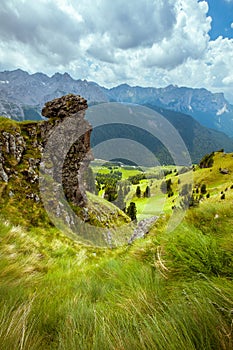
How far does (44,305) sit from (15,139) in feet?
70.6

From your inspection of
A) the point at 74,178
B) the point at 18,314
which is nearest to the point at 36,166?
the point at 74,178

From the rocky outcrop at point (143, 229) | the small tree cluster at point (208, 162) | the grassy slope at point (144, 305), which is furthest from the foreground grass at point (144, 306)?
the small tree cluster at point (208, 162)

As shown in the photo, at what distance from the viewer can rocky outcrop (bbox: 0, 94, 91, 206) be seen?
1997 centimetres

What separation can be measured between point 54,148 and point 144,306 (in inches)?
984

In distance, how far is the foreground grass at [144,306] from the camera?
1600mm

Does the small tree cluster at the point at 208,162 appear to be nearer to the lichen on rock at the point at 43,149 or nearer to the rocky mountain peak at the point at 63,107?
the lichen on rock at the point at 43,149

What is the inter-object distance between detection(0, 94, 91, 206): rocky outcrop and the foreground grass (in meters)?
16.6

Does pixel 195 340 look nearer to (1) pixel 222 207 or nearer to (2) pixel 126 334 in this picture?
(2) pixel 126 334

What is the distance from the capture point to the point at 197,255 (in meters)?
2.91

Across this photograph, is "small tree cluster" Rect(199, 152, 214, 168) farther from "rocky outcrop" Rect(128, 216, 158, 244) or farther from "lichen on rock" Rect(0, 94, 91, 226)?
"rocky outcrop" Rect(128, 216, 158, 244)

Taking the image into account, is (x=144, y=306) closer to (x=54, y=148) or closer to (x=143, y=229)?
(x=143, y=229)

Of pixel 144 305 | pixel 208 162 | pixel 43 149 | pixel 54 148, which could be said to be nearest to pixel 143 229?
pixel 144 305

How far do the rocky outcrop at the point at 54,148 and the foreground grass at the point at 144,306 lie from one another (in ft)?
54.6

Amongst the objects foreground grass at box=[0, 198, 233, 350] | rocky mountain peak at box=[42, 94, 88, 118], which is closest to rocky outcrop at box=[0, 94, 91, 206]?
rocky mountain peak at box=[42, 94, 88, 118]
